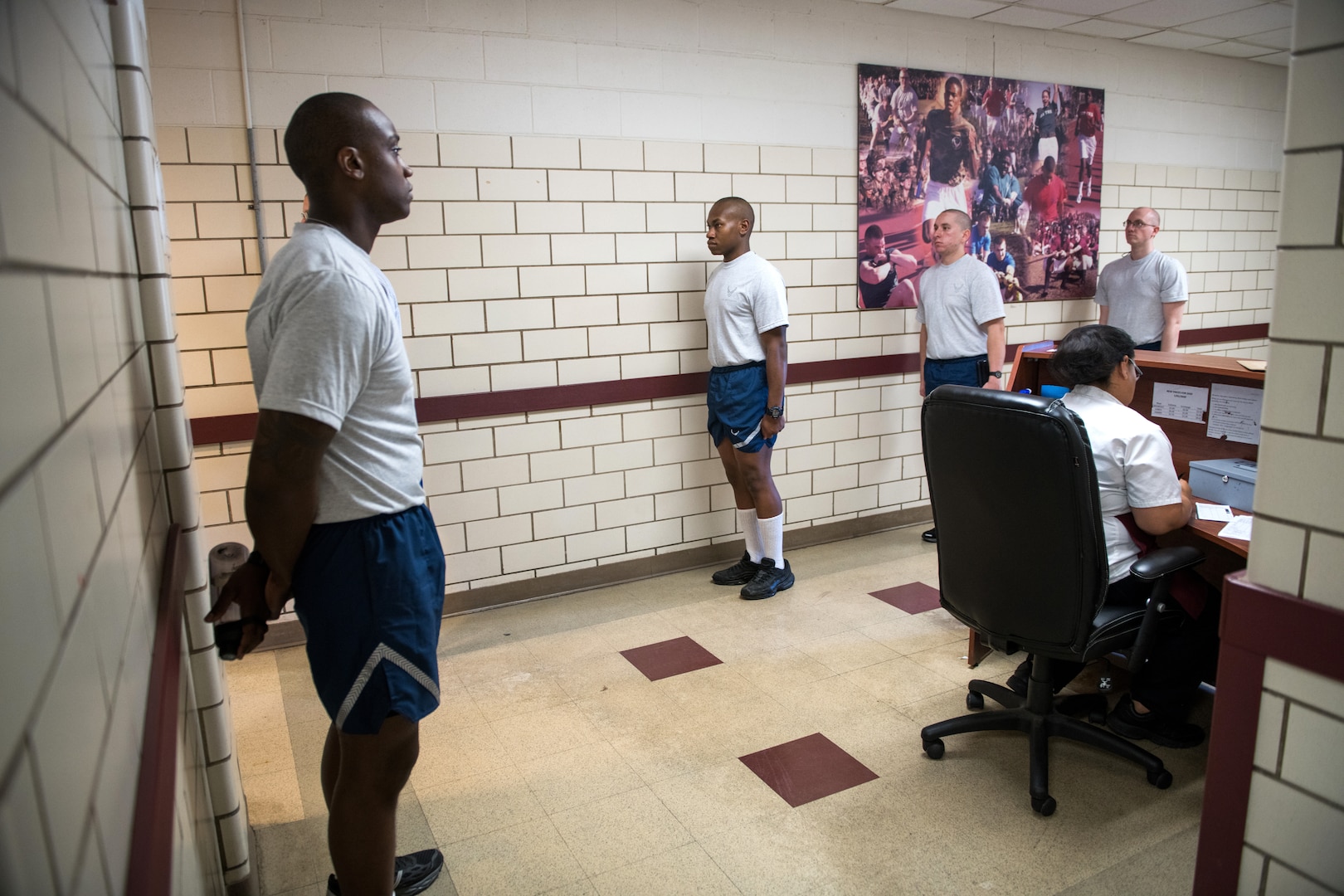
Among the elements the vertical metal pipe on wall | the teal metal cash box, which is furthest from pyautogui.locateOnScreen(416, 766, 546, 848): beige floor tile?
the teal metal cash box

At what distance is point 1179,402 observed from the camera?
3129mm

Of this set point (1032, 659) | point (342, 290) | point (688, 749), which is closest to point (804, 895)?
point (688, 749)

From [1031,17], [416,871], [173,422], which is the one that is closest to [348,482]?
[173,422]

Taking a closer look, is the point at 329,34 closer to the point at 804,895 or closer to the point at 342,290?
the point at 342,290

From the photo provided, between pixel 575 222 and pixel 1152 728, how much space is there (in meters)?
3.11

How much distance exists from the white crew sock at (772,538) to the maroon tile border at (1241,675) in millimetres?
2738

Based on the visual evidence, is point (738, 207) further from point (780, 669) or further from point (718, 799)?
point (718, 799)

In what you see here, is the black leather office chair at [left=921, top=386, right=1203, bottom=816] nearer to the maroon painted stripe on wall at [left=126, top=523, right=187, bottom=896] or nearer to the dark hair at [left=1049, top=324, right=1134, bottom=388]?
the dark hair at [left=1049, top=324, right=1134, bottom=388]

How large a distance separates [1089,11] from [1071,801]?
4.60 metres

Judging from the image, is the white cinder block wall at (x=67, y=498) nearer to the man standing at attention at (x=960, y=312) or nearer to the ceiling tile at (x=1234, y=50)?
the man standing at attention at (x=960, y=312)

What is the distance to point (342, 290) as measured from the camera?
62.4 inches

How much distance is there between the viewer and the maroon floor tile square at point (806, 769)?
2629 millimetres

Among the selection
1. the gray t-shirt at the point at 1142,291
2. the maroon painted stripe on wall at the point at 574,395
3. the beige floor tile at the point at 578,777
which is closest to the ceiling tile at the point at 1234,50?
the gray t-shirt at the point at 1142,291

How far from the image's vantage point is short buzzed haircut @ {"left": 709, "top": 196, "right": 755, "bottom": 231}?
414cm
